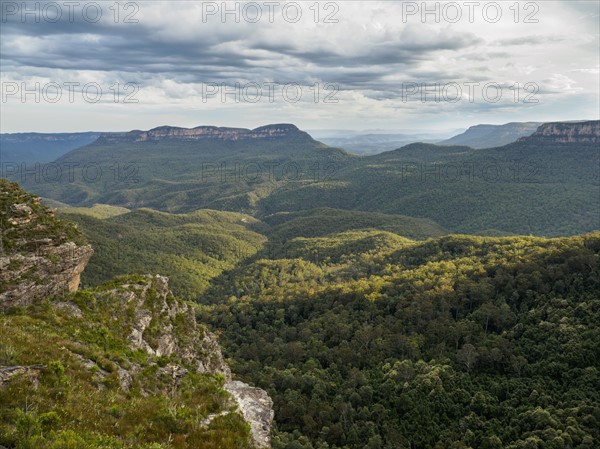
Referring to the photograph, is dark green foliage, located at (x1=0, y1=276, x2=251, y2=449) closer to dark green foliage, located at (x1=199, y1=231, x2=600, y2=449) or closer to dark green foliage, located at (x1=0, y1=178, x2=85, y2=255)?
dark green foliage, located at (x1=0, y1=178, x2=85, y2=255)

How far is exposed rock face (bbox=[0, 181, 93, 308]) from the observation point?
35031mm

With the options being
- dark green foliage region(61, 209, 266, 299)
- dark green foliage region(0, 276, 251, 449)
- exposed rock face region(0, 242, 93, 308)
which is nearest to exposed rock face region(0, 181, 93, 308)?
exposed rock face region(0, 242, 93, 308)

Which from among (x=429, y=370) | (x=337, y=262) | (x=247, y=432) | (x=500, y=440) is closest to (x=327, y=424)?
(x=429, y=370)

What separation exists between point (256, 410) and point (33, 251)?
27812 millimetres

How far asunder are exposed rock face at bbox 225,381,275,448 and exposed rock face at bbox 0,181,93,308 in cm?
2027

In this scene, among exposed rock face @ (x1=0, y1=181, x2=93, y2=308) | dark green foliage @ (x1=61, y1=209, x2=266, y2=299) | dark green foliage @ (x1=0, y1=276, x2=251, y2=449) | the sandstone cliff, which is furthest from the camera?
dark green foliage @ (x1=61, y1=209, x2=266, y2=299)

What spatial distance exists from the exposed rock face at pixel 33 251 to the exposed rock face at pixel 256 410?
20270mm

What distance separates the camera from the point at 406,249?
138000mm

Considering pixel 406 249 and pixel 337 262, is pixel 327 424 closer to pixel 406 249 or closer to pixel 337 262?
pixel 406 249

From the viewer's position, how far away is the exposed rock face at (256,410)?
947 inches

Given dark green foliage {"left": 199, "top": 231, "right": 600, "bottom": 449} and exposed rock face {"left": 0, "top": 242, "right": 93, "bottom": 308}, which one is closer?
exposed rock face {"left": 0, "top": 242, "right": 93, "bottom": 308}

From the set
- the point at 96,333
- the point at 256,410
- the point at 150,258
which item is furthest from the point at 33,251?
the point at 150,258

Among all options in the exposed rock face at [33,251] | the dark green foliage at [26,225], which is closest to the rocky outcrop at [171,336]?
the exposed rock face at [33,251]

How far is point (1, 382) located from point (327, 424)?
4755 centimetres
